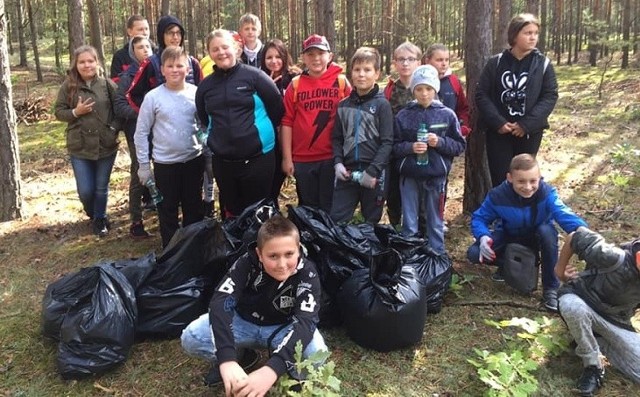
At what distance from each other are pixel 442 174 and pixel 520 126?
34.1 inches

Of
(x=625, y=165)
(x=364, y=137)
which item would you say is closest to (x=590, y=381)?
(x=364, y=137)

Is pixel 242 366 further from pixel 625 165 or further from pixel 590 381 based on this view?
pixel 625 165

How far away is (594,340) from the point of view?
312 centimetres

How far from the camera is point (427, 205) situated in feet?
14.5

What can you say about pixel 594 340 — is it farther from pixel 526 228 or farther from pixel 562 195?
pixel 562 195

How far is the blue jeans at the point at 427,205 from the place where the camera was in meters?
4.38

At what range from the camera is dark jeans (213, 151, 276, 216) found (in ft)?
14.2

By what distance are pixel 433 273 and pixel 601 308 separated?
1125mm

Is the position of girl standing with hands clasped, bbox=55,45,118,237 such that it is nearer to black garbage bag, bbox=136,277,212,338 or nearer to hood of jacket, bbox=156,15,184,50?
hood of jacket, bbox=156,15,184,50

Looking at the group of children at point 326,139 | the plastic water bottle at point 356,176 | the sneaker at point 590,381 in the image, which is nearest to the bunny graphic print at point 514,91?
the group of children at point 326,139

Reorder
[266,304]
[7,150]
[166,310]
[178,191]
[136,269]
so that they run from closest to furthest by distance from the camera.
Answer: [266,304]
[166,310]
[136,269]
[178,191]
[7,150]

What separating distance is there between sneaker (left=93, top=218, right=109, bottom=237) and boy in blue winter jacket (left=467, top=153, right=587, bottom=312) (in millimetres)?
3790

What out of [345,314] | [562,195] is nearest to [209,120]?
[345,314]

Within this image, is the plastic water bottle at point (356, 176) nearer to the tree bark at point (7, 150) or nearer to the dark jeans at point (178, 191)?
the dark jeans at point (178, 191)
